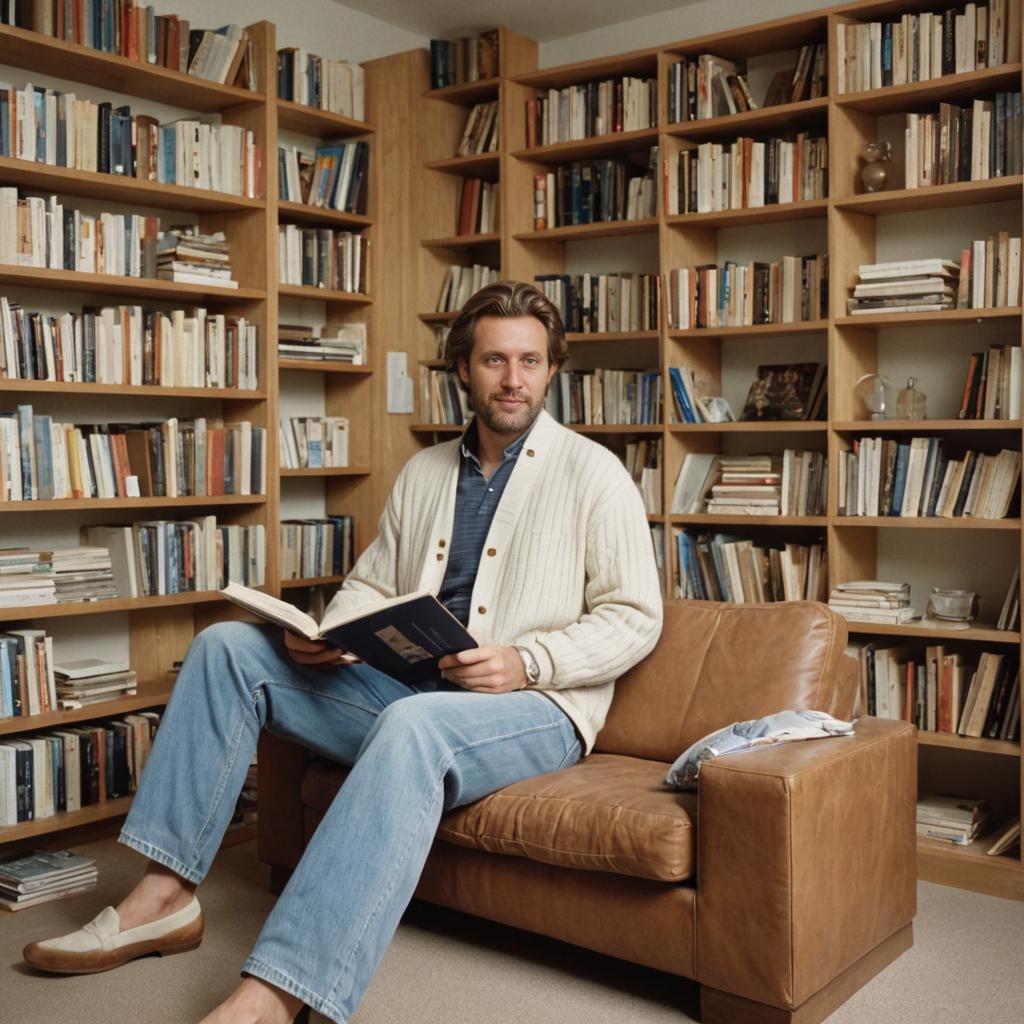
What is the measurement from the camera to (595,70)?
4199 millimetres

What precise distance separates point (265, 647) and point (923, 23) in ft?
8.07

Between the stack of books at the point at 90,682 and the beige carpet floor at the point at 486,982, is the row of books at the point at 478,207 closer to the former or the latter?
the stack of books at the point at 90,682

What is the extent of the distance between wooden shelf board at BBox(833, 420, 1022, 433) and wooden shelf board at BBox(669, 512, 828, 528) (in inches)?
10.8

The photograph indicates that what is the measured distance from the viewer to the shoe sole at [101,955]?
2.54 metres

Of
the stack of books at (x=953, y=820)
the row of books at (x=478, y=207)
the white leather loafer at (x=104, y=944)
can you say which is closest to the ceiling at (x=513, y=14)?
the row of books at (x=478, y=207)

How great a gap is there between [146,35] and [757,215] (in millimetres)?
1866

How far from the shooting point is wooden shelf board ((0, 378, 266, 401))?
3.41 metres

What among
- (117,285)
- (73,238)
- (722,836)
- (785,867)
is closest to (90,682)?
(117,285)

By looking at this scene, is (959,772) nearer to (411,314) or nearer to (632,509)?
(632,509)

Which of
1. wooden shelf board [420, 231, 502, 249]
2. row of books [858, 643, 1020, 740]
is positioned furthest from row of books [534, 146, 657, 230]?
row of books [858, 643, 1020, 740]

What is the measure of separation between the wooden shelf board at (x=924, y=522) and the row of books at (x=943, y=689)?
1.14 feet

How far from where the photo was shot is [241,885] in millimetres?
3238

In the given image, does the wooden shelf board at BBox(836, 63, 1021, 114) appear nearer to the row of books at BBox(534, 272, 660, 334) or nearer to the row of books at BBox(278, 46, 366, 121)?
the row of books at BBox(534, 272, 660, 334)

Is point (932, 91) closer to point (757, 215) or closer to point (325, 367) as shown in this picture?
point (757, 215)
